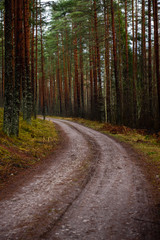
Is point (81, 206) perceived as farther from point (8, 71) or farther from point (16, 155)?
point (8, 71)

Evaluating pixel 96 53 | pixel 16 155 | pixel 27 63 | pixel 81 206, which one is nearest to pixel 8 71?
pixel 16 155

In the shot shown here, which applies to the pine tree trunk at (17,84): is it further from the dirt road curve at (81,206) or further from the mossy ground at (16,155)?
the dirt road curve at (81,206)

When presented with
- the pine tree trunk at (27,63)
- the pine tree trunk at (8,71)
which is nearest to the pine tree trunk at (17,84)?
the pine tree trunk at (8,71)

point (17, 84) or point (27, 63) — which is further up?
point (27, 63)

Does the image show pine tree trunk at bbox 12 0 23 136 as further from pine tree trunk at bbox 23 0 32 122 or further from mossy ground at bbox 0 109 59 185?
pine tree trunk at bbox 23 0 32 122

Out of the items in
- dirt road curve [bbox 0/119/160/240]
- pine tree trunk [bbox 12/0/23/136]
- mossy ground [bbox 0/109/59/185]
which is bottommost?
dirt road curve [bbox 0/119/160/240]

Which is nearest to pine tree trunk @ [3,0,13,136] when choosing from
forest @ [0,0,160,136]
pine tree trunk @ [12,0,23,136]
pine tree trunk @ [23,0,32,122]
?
forest @ [0,0,160,136]

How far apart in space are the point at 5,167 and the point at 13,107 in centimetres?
496

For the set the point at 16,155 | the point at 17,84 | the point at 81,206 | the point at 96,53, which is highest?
the point at 96,53

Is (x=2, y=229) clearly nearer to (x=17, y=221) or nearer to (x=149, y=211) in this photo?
(x=17, y=221)

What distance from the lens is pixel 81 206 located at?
13.1ft

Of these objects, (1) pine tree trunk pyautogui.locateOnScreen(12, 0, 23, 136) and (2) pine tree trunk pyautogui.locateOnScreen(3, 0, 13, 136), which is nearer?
(2) pine tree trunk pyautogui.locateOnScreen(3, 0, 13, 136)

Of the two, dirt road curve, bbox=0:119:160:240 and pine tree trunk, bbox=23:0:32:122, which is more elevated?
pine tree trunk, bbox=23:0:32:122

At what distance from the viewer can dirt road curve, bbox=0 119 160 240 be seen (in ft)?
10.1
